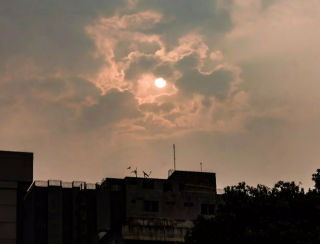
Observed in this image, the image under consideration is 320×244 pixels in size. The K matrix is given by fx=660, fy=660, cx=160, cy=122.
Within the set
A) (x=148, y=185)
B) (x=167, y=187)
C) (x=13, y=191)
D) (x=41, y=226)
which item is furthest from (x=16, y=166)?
(x=167, y=187)

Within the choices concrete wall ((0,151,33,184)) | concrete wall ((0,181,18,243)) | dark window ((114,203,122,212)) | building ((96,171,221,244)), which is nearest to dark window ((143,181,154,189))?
building ((96,171,221,244))

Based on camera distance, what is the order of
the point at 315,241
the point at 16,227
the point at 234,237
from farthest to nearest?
the point at 16,227, the point at 234,237, the point at 315,241

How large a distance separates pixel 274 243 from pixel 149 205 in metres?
46.8

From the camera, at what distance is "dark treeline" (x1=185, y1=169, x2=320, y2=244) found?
5847cm

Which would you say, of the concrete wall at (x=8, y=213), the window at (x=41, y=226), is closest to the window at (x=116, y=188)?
the window at (x=41, y=226)

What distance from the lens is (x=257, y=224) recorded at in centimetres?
6088

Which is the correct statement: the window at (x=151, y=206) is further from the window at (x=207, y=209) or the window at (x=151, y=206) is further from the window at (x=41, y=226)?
the window at (x=41, y=226)

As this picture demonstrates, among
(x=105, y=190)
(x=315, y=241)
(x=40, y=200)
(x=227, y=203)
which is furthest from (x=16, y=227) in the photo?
(x=315, y=241)

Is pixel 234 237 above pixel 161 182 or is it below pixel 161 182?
below

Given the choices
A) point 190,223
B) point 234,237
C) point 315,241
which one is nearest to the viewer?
point 315,241

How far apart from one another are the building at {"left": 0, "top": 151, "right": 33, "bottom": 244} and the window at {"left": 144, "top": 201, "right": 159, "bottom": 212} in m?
26.0

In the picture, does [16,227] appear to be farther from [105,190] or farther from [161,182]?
[161,182]

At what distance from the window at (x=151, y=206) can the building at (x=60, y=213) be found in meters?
8.23

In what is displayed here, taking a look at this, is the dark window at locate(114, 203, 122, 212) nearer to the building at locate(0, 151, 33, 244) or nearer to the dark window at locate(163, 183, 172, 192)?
the dark window at locate(163, 183, 172, 192)
